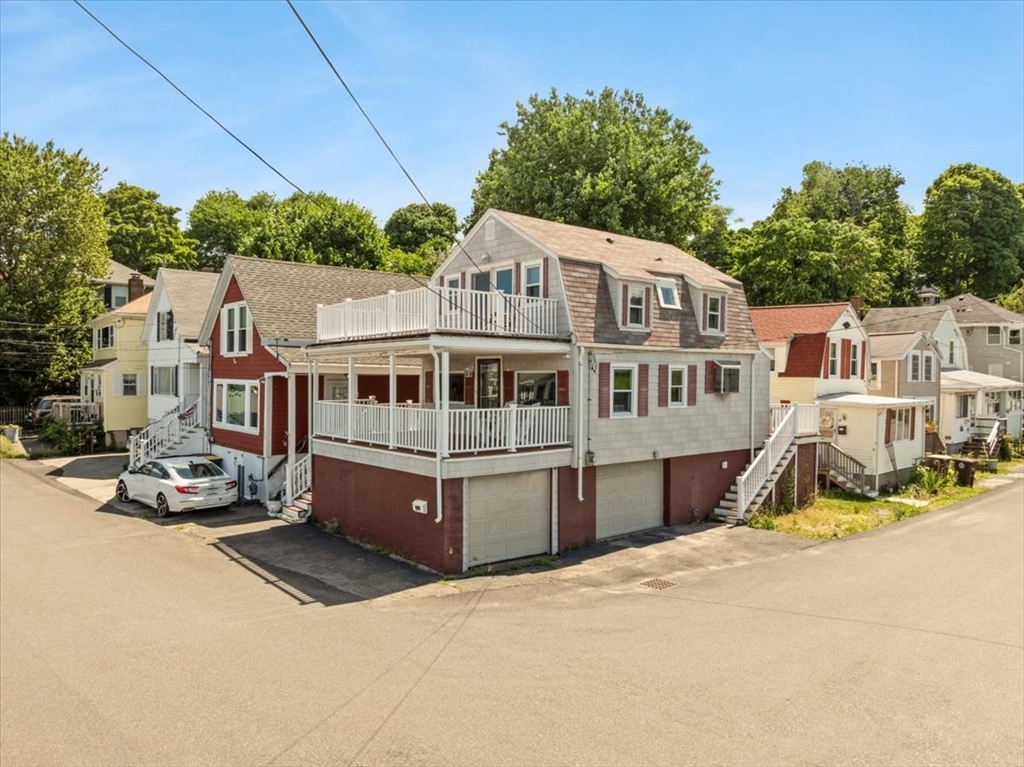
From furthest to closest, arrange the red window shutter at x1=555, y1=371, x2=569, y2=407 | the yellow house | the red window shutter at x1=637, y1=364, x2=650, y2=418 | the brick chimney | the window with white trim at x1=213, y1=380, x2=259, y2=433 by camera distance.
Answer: the brick chimney
the yellow house
the window with white trim at x1=213, y1=380, x2=259, y2=433
the red window shutter at x1=637, y1=364, x2=650, y2=418
the red window shutter at x1=555, y1=371, x2=569, y2=407

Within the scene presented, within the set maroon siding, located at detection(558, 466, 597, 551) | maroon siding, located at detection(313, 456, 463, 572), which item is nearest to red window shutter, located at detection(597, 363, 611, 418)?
maroon siding, located at detection(558, 466, 597, 551)

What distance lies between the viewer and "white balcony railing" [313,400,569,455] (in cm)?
1485

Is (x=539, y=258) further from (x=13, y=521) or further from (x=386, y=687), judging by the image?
(x=13, y=521)

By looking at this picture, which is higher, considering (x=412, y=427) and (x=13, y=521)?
(x=412, y=427)

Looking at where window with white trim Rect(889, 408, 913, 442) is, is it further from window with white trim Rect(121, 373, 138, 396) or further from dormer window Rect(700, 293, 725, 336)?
window with white trim Rect(121, 373, 138, 396)

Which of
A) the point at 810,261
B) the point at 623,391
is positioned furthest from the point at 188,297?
the point at 810,261

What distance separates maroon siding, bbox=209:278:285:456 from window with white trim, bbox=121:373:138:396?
1071 centimetres

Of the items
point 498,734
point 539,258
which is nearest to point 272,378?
point 539,258

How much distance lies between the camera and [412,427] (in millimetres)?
15367

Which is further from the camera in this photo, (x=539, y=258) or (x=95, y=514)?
(x=95, y=514)

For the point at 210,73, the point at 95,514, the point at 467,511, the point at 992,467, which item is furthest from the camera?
the point at 992,467

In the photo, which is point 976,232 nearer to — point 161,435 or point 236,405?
point 236,405

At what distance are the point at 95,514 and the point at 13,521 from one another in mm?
1998

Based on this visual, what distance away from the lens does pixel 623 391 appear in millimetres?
18141
